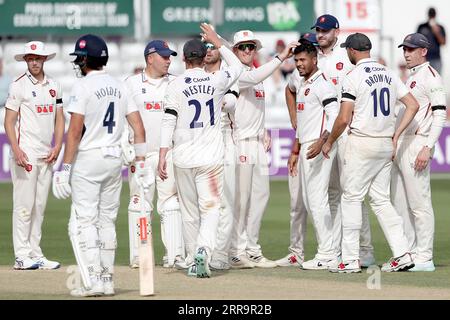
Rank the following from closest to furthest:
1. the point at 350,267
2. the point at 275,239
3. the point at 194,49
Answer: the point at 194,49 → the point at 350,267 → the point at 275,239

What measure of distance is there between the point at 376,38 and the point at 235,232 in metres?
13.5

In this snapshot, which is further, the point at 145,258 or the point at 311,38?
the point at 311,38

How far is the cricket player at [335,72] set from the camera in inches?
525

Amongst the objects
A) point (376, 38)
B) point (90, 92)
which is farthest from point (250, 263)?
point (376, 38)

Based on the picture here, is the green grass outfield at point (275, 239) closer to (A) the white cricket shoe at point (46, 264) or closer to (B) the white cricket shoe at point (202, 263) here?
(A) the white cricket shoe at point (46, 264)

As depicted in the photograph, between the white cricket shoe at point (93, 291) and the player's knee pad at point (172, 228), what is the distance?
2290mm

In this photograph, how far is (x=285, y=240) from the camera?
630 inches

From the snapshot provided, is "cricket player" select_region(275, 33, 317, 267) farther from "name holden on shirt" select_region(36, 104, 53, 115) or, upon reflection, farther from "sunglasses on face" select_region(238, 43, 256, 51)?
"name holden on shirt" select_region(36, 104, 53, 115)

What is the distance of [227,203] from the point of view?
13250 millimetres

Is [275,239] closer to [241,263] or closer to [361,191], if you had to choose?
[241,263]

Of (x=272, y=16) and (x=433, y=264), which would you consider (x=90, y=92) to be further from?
(x=272, y=16)

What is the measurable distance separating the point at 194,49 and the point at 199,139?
86 cm

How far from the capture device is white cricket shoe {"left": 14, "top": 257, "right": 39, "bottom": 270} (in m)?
13.1

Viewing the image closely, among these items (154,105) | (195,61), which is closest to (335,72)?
(195,61)
